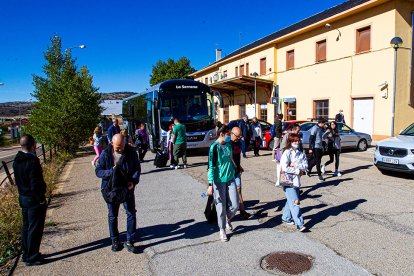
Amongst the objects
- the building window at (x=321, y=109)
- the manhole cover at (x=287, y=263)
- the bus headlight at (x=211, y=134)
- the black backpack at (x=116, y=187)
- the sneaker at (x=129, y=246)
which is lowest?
the manhole cover at (x=287, y=263)

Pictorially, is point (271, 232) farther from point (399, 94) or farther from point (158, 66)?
point (158, 66)

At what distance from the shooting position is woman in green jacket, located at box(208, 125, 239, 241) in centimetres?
500

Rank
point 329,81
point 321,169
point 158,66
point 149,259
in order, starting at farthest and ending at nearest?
point 158,66 → point 329,81 → point 321,169 → point 149,259

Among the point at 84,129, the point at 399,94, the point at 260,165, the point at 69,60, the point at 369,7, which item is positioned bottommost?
the point at 260,165

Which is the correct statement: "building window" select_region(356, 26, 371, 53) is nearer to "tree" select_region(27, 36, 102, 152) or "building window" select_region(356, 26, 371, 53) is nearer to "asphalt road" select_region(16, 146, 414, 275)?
"asphalt road" select_region(16, 146, 414, 275)

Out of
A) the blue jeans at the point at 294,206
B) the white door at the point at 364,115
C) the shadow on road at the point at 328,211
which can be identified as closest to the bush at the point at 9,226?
the blue jeans at the point at 294,206

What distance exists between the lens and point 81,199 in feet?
25.6

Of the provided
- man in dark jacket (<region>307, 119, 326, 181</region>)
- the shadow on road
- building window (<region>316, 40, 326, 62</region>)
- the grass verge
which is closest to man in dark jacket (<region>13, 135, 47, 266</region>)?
the grass verge

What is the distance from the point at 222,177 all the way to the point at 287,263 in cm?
150

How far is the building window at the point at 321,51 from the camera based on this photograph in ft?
73.8

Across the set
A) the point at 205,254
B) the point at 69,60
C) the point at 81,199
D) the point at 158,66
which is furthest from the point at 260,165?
the point at 158,66

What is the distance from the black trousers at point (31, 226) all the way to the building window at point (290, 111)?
23027 millimetres

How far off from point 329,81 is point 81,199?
60.2ft

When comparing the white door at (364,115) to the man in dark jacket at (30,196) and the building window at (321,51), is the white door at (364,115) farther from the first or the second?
the man in dark jacket at (30,196)
